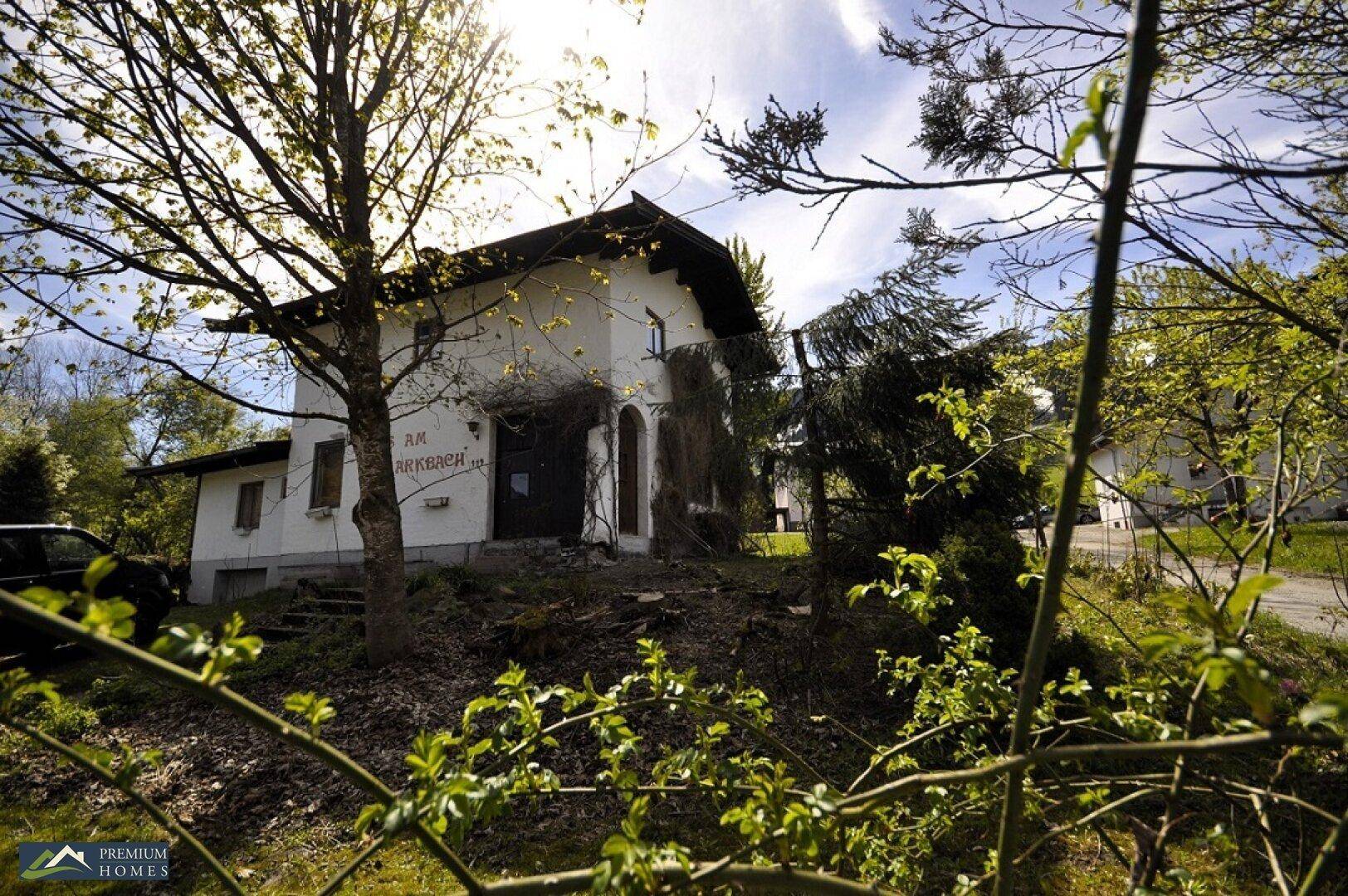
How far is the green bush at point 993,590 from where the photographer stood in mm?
4711

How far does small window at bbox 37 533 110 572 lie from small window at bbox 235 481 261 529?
7014mm

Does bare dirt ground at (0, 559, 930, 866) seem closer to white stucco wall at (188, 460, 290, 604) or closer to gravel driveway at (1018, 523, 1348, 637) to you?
gravel driveway at (1018, 523, 1348, 637)

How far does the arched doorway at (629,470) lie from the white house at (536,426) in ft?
0.09

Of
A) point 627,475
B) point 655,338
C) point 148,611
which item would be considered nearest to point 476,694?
point 148,611

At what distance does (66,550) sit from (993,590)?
428 inches

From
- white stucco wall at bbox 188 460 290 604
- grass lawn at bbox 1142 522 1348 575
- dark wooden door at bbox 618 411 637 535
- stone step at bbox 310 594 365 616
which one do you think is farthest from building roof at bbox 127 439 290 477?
grass lawn at bbox 1142 522 1348 575

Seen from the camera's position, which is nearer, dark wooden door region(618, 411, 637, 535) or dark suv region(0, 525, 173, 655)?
dark suv region(0, 525, 173, 655)

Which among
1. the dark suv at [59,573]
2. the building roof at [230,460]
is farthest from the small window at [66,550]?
the building roof at [230,460]

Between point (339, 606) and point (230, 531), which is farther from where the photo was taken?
point (230, 531)

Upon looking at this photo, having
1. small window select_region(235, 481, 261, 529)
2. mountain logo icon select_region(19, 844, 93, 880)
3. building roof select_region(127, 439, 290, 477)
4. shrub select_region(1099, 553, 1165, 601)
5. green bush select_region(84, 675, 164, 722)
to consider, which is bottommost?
mountain logo icon select_region(19, 844, 93, 880)

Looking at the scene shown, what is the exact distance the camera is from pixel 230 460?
49.0ft

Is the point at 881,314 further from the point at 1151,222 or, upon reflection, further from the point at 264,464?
the point at 264,464

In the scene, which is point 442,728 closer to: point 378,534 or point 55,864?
point 378,534

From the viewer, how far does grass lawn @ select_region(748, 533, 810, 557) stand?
10942 millimetres
